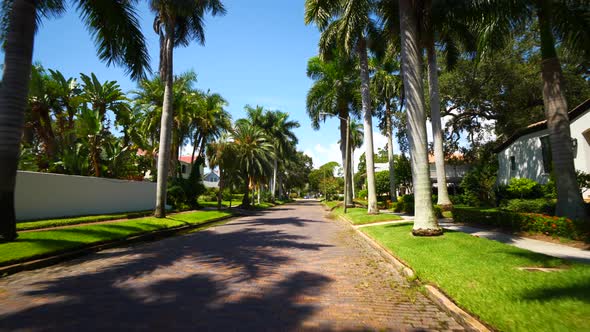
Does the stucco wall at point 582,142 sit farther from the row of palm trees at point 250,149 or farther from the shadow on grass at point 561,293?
the row of palm trees at point 250,149

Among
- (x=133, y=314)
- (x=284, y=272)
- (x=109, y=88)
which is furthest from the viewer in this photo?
(x=109, y=88)

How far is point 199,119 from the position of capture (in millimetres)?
31094

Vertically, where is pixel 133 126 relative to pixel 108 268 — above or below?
above

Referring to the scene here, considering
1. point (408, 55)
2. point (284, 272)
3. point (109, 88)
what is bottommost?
point (284, 272)

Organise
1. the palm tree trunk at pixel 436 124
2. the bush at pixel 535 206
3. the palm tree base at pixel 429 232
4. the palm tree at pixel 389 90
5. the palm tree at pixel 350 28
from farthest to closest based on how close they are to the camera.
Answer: the palm tree at pixel 389 90 → the palm tree trunk at pixel 436 124 → the palm tree at pixel 350 28 → the bush at pixel 535 206 → the palm tree base at pixel 429 232

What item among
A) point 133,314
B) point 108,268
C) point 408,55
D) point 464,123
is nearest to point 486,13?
point 408,55

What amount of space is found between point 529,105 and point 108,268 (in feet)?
105

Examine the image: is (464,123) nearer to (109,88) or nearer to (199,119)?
(199,119)

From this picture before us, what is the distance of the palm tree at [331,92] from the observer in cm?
2788

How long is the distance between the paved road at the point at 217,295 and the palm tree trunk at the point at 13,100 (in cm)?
271

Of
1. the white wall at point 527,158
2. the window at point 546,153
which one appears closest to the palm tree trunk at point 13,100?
the window at point 546,153

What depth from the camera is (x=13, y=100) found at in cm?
854

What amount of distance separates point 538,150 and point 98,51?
82.8 feet

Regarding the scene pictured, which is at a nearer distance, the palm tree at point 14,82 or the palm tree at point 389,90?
the palm tree at point 14,82
